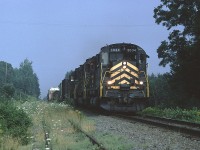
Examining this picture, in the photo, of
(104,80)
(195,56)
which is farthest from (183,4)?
(104,80)

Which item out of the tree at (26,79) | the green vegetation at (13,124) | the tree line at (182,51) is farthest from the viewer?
the tree at (26,79)

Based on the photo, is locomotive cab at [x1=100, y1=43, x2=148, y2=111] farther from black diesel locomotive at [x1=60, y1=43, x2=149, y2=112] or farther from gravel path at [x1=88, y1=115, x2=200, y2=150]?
gravel path at [x1=88, y1=115, x2=200, y2=150]

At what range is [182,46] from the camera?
35.4 m

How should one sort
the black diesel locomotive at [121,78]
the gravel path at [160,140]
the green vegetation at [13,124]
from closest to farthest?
the gravel path at [160,140]
the green vegetation at [13,124]
the black diesel locomotive at [121,78]

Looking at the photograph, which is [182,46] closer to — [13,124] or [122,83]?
[122,83]

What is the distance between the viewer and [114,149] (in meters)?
8.56

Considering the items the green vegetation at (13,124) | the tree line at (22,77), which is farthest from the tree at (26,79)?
the green vegetation at (13,124)

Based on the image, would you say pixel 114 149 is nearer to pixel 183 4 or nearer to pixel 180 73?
pixel 180 73

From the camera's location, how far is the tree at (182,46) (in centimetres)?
3144

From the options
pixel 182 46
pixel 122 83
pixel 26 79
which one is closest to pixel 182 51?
pixel 182 46

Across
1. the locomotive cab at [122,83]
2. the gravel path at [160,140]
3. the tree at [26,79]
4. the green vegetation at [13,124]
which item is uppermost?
the tree at [26,79]

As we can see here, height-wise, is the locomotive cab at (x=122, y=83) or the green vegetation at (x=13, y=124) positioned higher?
the locomotive cab at (x=122, y=83)

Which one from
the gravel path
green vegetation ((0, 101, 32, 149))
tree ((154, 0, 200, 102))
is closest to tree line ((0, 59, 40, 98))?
tree ((154, 0, 200, 102))

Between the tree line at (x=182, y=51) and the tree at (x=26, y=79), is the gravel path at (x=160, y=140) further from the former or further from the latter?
the tree at (x=26, y=79)
